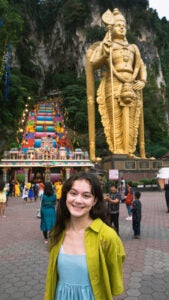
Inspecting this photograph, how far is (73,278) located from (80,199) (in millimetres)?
410

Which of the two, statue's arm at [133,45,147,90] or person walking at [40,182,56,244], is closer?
person walking at [40,182,56,244]

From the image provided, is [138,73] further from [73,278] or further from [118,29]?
[73,278]

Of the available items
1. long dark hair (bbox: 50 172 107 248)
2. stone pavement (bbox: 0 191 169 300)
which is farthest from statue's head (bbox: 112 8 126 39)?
long dark hair (bbox: 50 172 107 248)

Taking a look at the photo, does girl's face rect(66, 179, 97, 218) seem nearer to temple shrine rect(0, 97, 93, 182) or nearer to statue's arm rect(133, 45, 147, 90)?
temple shrine rect(0, 97, 93, 182)

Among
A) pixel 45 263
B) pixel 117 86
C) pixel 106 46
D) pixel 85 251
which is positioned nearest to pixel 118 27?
pixel 106 46

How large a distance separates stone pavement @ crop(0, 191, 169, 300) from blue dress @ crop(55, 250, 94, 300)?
71.0 inches

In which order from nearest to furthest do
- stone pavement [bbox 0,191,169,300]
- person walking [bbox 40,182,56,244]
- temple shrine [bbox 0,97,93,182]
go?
stone pavement [bbox 0,191,169,300]
person walking [bbox 40,182,56,244]
temple shrine [bbox 0,97,93,182]

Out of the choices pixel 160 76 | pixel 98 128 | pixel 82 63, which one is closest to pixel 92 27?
pixel 82 63

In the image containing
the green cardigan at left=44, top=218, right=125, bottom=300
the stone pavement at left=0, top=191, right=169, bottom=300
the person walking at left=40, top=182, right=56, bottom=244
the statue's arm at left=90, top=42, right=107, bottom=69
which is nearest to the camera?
the green cardigan at left=44, top=218, right=125, bottom=300

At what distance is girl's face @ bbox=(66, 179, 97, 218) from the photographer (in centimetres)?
158

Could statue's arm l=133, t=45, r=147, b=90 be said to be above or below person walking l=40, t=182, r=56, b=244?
above

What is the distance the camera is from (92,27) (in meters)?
44.2

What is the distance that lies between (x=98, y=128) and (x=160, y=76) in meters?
16.4

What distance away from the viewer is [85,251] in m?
1.50
